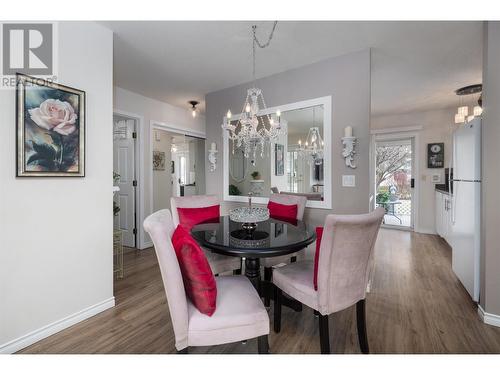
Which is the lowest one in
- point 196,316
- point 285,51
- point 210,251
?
point 196,316

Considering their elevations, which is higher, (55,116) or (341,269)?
(55,116)

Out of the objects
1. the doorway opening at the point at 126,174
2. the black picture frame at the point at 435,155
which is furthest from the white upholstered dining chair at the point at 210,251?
the black picture frame at the point at 435,155

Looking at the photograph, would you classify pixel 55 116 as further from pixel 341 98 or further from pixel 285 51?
pixel 341 98

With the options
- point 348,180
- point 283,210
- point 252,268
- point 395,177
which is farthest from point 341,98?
point 395,177

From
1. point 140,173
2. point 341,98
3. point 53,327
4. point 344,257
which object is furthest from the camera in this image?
point 140,173

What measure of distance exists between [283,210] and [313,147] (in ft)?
2.74

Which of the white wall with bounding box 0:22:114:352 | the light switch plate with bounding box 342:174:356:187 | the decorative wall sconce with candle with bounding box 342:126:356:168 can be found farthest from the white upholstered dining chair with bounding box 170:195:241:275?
the decorative wall sconce with candle with bounding box 342:126:356:168

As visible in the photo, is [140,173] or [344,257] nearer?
[344,257]

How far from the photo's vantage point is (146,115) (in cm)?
385

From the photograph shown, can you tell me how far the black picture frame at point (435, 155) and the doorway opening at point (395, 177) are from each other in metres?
0.29

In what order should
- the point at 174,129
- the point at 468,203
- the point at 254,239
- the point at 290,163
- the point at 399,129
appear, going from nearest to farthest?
the point at 254,239 → the point at 468,203 → the point at 290,163 → the point at 174,129 → the point at 399,129

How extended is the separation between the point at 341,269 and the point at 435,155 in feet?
15.1

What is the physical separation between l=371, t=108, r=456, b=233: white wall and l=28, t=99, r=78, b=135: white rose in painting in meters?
5.56
